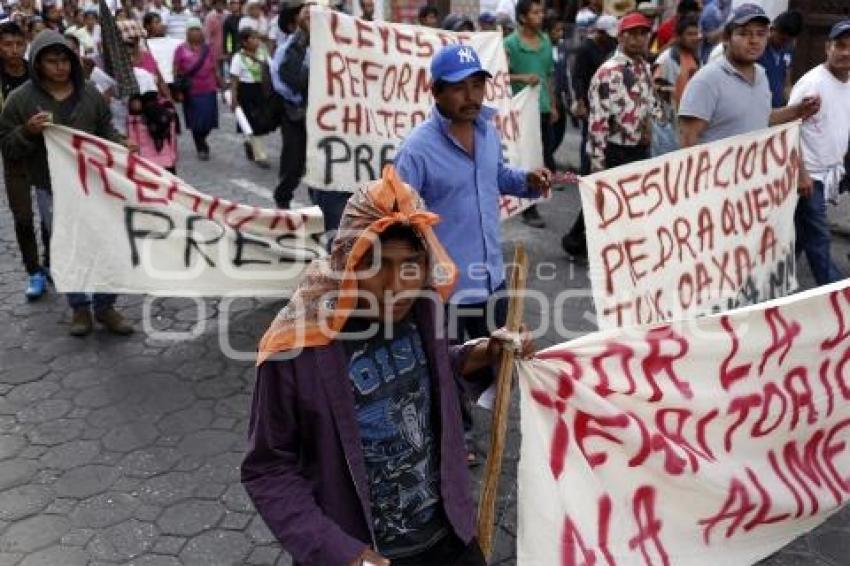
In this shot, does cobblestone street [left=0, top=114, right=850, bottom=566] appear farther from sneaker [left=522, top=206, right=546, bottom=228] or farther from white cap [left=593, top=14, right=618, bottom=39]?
white cap [left=593, top=14, right=618, bottom=39]

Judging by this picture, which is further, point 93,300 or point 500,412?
point 93,300

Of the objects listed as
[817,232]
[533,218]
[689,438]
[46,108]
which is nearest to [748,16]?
[817,232]

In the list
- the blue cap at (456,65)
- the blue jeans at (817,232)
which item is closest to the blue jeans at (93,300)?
the blue cap at (456,65)

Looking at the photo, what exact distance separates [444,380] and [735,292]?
297 centimetres

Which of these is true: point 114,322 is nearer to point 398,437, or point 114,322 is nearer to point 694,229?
point 694,229

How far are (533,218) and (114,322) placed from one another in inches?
151

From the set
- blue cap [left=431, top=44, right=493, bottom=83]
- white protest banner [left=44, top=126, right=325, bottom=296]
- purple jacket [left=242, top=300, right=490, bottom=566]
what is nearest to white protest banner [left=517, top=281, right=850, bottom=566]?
purple jacket [left=242, top=300, right=490, bottom=566]

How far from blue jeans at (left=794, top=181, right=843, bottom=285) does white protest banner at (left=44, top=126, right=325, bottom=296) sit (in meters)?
3.53

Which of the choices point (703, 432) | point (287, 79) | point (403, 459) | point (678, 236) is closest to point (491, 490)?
point (403, 459)

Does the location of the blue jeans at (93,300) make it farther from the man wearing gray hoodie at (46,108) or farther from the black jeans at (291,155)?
the black jeans at (291,155)

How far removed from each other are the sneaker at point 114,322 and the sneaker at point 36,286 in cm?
86

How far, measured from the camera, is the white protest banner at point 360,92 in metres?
5.77

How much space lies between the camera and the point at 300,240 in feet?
18.7

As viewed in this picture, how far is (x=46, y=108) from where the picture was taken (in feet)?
16.8
